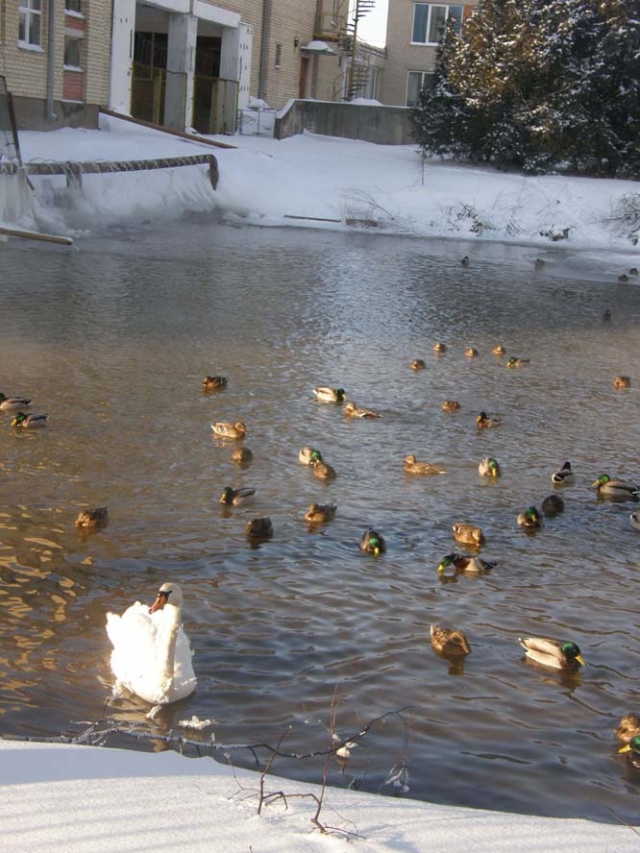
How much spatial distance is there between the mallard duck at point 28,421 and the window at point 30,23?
2157 centimetres

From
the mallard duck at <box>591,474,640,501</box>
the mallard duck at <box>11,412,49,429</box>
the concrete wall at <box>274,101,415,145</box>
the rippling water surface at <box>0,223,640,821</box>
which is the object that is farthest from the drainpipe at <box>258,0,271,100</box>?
the mallard duck at <box>591,474,640,501</box>

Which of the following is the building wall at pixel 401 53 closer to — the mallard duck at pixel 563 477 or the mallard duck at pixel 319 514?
the mallard duck at pixel 563 477

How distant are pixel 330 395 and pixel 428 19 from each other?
48.2 m

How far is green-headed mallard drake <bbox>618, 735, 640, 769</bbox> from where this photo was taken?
5.88 meters

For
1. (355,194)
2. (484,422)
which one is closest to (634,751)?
(484,422)

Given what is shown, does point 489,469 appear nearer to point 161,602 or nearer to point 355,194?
point 161,602

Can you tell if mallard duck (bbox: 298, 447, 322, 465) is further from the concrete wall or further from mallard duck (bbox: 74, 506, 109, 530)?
the concrete wall

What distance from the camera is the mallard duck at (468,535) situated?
28.6ft

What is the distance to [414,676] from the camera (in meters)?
6.65

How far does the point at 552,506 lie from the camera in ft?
31.8

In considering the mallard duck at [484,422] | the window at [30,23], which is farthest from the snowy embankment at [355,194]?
the mallard duck at [484,422]

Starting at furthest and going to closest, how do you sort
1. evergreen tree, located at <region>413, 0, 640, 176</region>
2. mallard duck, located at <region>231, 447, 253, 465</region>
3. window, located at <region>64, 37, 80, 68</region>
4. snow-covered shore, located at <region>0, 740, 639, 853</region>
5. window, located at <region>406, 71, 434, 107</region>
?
1. window, located at <region>406, 71, 434, 107</region>
2. evergreen tree, located at <region>413, 0, 640, 176</region>
3. window, located at <region>64, 37, 80, 68</region>
4. mallard duck, located at <region>231, 447, 253, 465</region>
5. snow-covered shore, located at <region>0, 740, 639, 853</region>

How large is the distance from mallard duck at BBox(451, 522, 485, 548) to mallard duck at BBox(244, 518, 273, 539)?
4.61 feet

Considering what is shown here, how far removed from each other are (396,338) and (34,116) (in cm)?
1780
